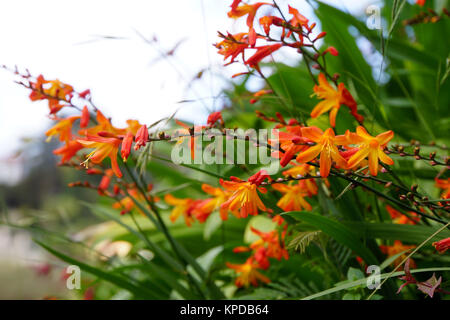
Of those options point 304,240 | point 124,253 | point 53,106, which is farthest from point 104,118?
point 124,253

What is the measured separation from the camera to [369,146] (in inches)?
19.9

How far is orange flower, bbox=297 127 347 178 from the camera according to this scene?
479 millimetres

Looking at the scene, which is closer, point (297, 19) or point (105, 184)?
point (297, 19)

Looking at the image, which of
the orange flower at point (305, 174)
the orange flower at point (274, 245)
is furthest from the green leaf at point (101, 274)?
the orange flower at point (305, 174)

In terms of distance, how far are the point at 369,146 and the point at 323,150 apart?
7 cm

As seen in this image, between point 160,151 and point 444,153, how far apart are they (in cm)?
96

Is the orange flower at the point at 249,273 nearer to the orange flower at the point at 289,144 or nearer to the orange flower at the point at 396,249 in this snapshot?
the orange flower at the point at 396,249

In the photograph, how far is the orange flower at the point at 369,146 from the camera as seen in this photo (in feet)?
1.62

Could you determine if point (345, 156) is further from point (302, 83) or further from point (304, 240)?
point (302, 83)

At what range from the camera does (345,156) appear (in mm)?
508

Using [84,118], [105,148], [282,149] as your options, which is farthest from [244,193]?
[84,118]

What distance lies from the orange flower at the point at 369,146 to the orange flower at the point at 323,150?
16 millimetres

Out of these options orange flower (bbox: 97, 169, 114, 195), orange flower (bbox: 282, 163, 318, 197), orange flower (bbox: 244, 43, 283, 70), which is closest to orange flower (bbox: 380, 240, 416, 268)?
orange flower (bbox: 282, 163, 318, 197)

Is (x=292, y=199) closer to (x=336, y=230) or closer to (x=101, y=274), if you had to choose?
(x=336, y=230)
